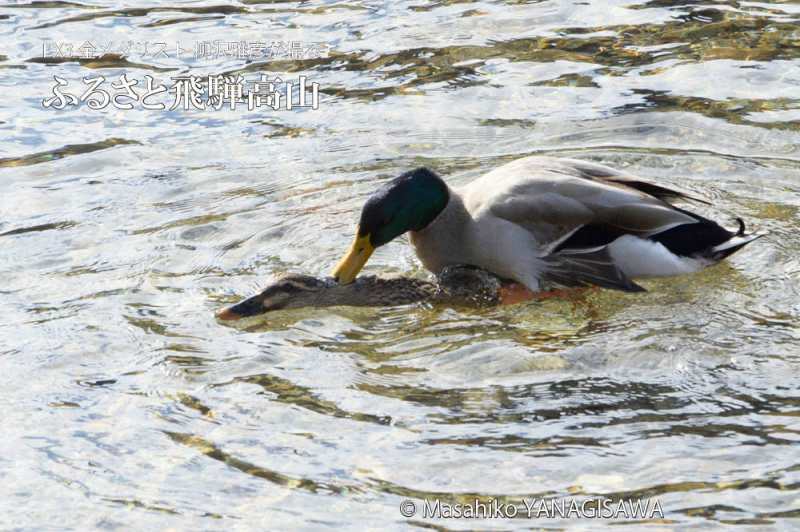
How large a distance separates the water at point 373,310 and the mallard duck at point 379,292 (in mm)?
103

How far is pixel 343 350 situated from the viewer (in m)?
6.76

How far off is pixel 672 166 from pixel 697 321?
2.29 metres

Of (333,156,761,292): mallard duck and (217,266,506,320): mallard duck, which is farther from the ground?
(333,156,761,292): mallard duck

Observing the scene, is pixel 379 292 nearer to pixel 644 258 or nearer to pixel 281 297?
pixel 281 297

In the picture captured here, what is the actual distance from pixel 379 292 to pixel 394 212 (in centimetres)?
48

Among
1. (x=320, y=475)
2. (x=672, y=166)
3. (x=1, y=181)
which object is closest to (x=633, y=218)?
(x=672, y=166)

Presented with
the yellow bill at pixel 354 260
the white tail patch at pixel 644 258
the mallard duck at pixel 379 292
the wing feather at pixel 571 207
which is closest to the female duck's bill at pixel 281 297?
the mallard duck at pixel 379 292

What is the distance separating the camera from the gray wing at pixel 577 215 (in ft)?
24.6

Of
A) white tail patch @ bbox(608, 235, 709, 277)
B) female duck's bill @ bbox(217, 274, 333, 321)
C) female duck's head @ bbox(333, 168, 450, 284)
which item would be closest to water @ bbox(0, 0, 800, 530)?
female duck's bill @ bbox(217, 274, 333, 321)

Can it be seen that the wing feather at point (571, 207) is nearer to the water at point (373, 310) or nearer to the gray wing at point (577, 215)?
the gray wing at point (577, 215)

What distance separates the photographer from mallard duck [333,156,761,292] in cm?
752

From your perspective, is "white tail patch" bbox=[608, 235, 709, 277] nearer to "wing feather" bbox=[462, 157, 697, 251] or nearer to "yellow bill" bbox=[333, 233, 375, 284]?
"wing feather" bbox=[462, 157, 697, 251]

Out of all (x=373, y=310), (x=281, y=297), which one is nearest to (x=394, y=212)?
(x=373, y=310)

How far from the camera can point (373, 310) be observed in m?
7.36
